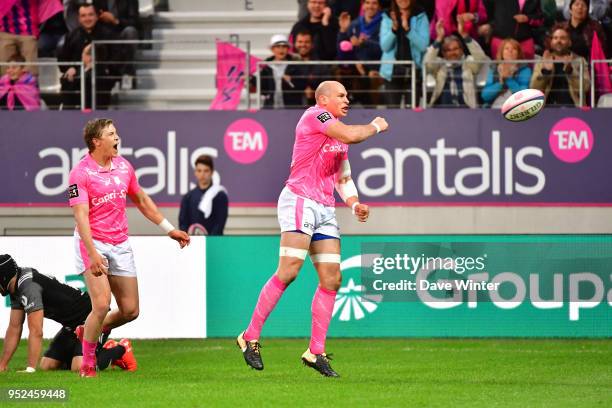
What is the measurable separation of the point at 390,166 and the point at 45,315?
8304 mm

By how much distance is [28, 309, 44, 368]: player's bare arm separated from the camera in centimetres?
1079

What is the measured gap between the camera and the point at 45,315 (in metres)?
11.1

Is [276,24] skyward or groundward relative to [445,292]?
skyward

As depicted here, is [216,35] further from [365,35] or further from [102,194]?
[102,194]

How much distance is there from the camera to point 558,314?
14547mm

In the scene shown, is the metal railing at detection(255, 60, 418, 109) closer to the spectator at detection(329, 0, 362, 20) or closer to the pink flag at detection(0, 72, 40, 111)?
the spectator at detection(329, 0, 362, 20)

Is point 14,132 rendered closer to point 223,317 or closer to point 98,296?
point 223,317

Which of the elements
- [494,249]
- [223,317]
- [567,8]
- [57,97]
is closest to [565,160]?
[567,8]

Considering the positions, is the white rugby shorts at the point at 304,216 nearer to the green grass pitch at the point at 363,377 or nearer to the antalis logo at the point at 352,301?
the green grass pitch at the point at 363,377

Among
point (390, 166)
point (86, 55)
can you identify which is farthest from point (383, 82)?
point (86, 55)

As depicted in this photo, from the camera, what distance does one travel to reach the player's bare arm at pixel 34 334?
1079 cm

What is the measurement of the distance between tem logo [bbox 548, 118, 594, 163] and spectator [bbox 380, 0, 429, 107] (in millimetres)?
2199

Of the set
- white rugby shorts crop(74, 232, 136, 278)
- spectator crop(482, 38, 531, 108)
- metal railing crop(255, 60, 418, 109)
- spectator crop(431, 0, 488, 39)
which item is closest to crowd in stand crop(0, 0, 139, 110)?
metal railing crop(255, 60, 418, 109)

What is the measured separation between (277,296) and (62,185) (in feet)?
30.7
